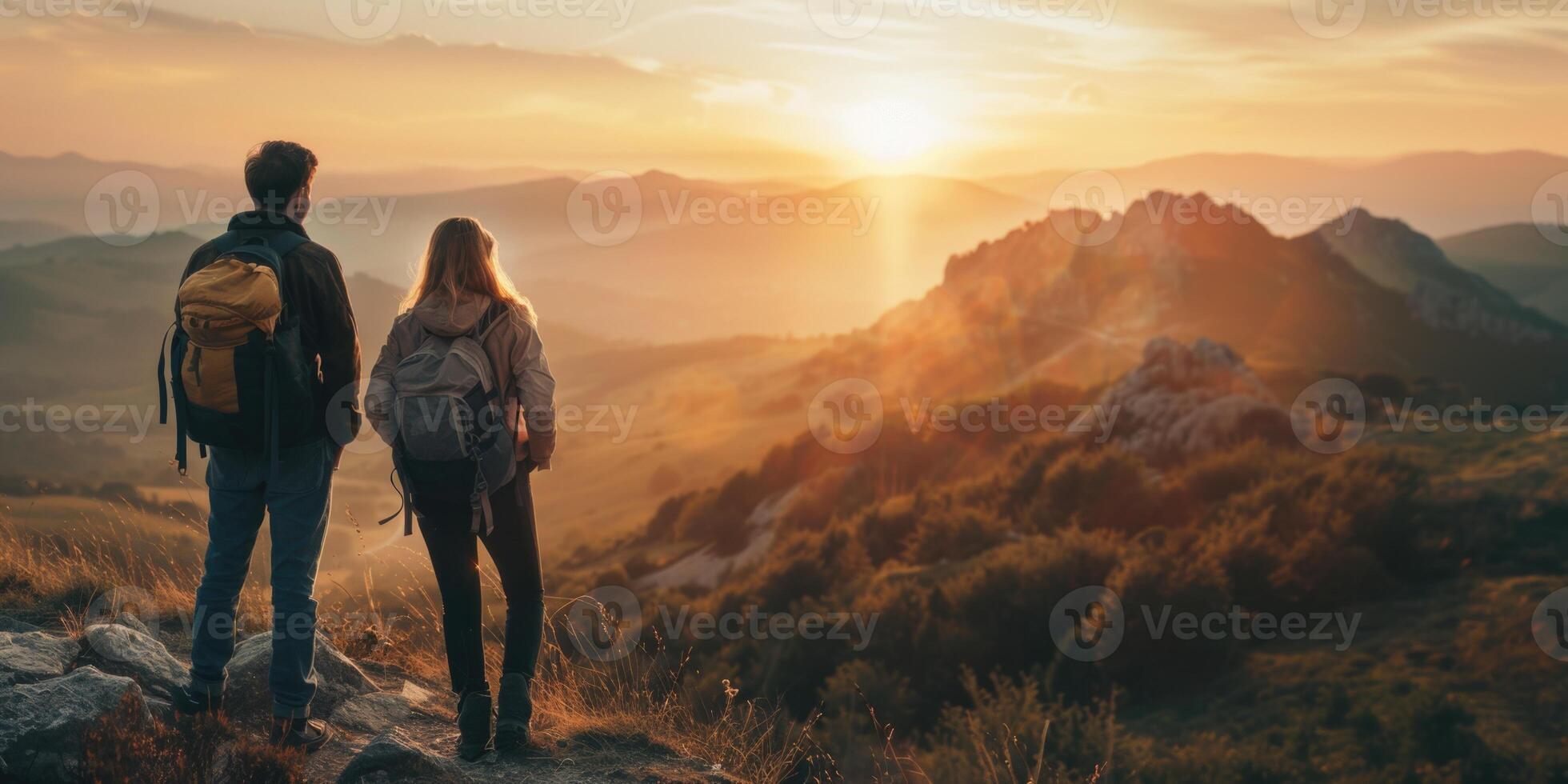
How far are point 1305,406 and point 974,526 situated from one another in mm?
→ 10273

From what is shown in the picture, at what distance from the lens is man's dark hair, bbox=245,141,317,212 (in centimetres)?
337

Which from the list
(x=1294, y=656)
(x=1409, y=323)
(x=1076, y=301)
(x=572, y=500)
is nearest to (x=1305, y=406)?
(x=1294, y=656)

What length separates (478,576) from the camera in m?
3.77

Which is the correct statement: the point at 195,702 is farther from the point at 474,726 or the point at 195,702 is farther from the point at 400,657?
the point at 400,657

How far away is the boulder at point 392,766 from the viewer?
338 cm

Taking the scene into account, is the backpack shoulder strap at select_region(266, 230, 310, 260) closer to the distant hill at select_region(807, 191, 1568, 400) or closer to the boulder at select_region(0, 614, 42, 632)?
the boulder at select_region(0, 614, 42, 632)

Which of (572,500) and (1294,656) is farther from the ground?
(1294,656)

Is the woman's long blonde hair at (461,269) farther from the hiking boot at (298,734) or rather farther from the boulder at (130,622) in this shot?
the boulder at (130,622)

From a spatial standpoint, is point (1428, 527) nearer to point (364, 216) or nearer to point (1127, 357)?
point (364, 216)

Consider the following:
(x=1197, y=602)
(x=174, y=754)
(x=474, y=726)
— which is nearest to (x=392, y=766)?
(x=474, y=726)

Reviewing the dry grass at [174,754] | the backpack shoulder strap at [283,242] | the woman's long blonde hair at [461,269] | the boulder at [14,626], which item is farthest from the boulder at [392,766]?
the boulder at [14,626]

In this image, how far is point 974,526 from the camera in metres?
22.7

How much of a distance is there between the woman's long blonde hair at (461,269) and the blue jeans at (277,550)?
647 millimetres

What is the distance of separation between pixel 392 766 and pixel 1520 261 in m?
106
